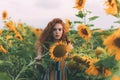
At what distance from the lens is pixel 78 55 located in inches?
155

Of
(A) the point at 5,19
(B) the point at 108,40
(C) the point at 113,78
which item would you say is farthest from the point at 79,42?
(C) the point at 113,78

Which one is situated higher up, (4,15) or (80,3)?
(80,3)

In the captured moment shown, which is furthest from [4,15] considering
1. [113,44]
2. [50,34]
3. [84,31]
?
[113,44]

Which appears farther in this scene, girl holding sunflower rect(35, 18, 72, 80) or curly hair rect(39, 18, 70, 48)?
curly hair rect(39, 18, 70, 48)

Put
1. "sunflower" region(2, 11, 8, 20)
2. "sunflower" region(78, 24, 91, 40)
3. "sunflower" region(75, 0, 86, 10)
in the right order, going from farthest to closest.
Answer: "sunflower" region(2, 11, 8, 20) < "sunflower" region(75, 0, 86, 10) < "sunflower" region(78, 24, 91, 40)

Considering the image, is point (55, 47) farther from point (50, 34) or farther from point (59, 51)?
point (50, 34)

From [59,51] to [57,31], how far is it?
107 centimetres

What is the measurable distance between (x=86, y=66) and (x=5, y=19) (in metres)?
4.38

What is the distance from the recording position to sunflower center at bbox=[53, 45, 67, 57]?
392cm

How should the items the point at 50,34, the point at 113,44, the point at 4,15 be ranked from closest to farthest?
the point at 113,44 < the point at 50,34 < the point at 4,15

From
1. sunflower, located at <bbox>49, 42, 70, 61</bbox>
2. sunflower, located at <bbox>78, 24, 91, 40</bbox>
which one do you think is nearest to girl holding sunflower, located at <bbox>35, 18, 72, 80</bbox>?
sunflower, located at <bbox>49, 42, 70, 61</bbox>

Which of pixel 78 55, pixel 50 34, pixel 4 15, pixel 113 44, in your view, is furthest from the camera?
pixel 4 15

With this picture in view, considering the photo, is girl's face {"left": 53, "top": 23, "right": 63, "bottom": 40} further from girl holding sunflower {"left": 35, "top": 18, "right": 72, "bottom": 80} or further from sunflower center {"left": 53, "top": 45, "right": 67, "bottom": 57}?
sunflower center {"left": 53, "top": 45, "right": 67, "bottom": 57}

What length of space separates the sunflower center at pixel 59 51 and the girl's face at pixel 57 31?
3.13 feet
